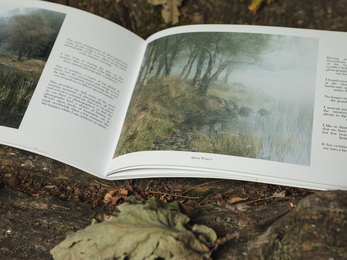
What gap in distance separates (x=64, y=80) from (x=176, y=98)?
96cm

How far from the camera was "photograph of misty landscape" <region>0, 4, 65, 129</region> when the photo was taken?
1.97 metres

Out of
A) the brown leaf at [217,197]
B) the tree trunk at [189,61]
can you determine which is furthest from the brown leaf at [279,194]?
the tree trunk at [189,61]

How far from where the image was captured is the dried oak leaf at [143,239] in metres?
1.13

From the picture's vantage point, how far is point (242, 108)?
6.24ft

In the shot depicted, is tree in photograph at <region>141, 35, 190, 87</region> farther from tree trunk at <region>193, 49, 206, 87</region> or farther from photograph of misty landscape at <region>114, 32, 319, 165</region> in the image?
tree trunk at <region>193, 49, 206, 87</region>

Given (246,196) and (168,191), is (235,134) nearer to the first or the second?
(246,196)

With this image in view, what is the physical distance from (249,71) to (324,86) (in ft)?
1.89

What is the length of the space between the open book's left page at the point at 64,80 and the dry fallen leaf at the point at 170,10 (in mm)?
467

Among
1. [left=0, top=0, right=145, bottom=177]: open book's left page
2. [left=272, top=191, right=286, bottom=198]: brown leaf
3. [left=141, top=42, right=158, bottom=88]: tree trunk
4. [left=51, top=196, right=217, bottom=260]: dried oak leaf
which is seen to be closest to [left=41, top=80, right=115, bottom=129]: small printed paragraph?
[left=0, top=0, right=145, bottom=177]: open book's left page

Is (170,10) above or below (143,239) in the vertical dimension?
above

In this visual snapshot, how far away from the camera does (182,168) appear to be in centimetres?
175

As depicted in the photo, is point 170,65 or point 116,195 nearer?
point 116,195

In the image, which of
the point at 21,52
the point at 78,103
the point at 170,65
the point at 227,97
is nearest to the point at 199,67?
the point at 170,65

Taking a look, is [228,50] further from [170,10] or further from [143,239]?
[143,239]
